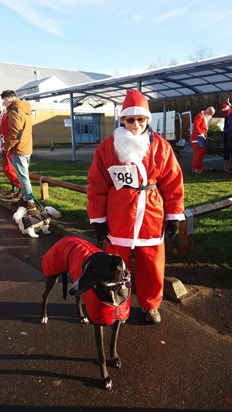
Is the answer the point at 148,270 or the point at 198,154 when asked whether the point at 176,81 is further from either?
the point at 148,270

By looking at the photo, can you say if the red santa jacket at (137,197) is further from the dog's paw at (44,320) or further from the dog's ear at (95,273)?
the dog's paw at (44,320)

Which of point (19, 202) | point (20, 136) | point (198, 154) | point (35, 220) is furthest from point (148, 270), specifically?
point (198, 154)

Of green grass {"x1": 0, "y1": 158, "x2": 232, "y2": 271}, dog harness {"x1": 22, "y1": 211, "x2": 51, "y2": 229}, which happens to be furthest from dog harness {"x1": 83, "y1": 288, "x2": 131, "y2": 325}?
dog harness {"x1": 22, "y1": 211, "x2": 51, "y2": 229}

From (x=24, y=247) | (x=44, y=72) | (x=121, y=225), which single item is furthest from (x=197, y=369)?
(x=44, y=72)

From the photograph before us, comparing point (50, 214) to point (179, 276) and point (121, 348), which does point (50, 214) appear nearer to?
point (179, 276)

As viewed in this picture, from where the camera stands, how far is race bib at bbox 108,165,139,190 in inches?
112

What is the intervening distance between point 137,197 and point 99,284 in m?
0.87

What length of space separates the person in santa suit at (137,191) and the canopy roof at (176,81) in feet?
21.7

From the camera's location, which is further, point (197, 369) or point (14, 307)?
point (14, 307)

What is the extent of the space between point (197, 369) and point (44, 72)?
161 feet

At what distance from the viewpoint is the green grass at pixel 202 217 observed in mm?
4395

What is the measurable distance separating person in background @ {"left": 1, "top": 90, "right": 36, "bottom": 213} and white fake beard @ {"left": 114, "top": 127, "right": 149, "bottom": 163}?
3950 millimetres

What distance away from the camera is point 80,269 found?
247 centimetres

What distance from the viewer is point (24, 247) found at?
527cm
